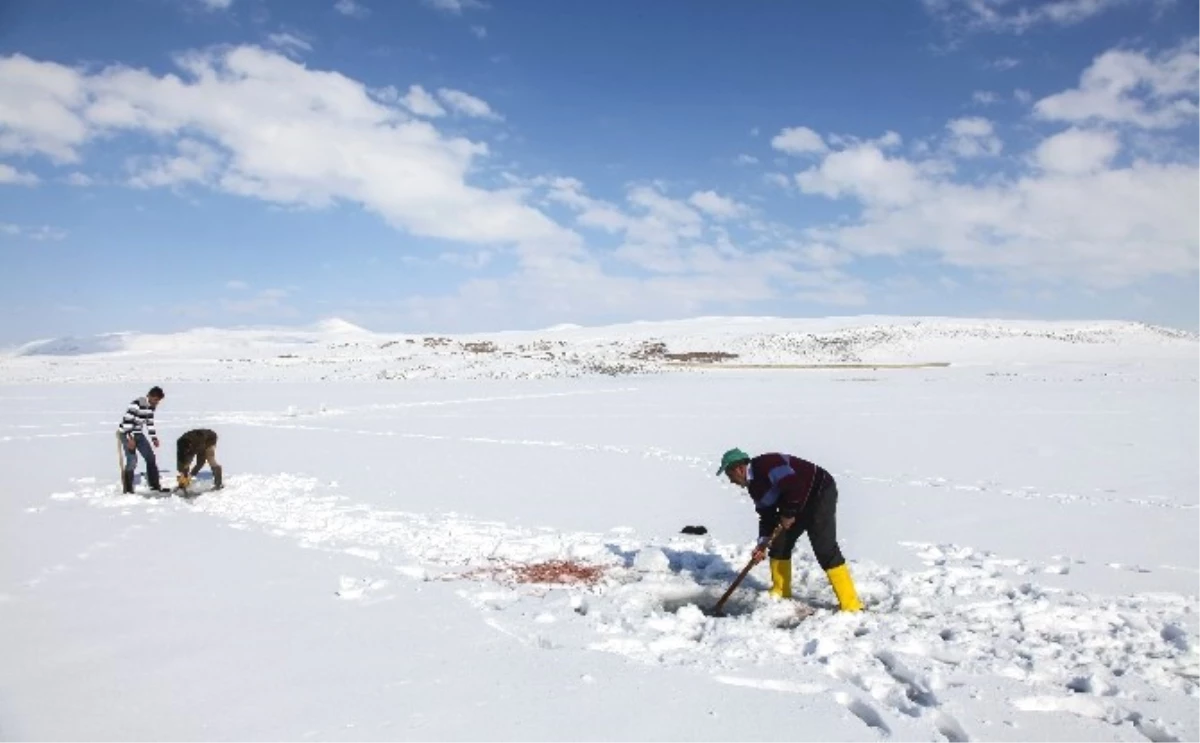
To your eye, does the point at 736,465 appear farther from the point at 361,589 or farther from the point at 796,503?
the point at 361,589

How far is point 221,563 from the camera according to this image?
725 cm

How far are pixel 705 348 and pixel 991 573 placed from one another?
155 feet

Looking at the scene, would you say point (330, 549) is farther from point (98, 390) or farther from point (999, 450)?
point (98, 390)

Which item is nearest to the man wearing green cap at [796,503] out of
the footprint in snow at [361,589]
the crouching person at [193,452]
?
the footprint in snow at [361,589]

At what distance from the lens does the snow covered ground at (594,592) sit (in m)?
4.34

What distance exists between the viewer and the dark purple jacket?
19.9 feet

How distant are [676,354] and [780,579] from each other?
45492 mm

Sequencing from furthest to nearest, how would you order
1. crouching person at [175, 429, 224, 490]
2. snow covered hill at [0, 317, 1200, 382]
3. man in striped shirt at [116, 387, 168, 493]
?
snow covered hill at [0, 317, 1200, 382] < crouching person at [175, 429, 224, 490] < man in striped shirt at [116, 387, 168, 493]

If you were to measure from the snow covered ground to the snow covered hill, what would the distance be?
2205cm

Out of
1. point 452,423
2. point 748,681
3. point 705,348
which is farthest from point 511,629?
point 705,348

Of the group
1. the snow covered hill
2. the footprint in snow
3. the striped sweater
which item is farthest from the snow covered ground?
the snow covered hill

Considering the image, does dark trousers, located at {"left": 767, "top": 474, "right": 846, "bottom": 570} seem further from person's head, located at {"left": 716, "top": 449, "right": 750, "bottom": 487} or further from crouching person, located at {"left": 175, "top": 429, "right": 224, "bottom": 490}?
crouching person, located at {"left": 175, "top": 429, "right": 224, "bottom": 490}

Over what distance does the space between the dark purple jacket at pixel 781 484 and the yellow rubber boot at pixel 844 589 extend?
520 mm

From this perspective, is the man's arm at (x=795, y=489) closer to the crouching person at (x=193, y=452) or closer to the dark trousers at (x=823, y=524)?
the dark trousers at (x=823, y=524)
